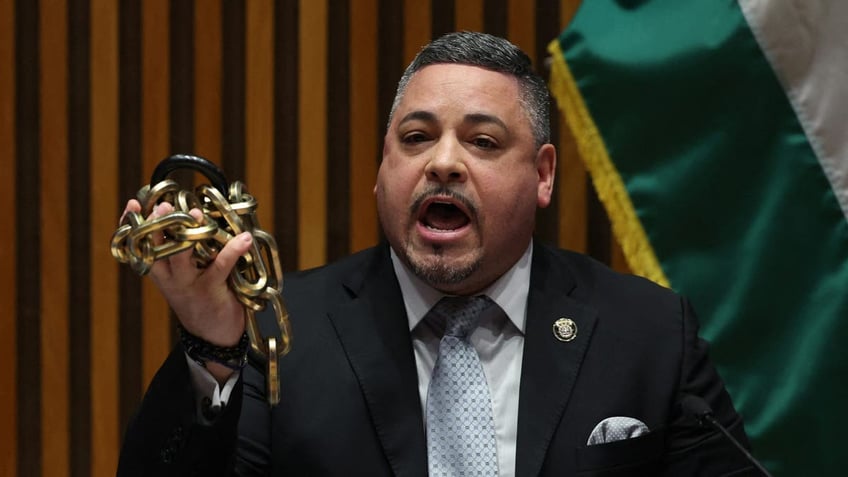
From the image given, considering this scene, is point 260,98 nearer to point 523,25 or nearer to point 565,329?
point 523,25

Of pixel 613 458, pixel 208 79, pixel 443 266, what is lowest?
pixel 613 458

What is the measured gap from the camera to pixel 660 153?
202 cm

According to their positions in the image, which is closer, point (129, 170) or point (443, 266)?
point (443, 266)

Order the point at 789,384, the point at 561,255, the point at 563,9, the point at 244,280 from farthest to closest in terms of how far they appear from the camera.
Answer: the point at 563,9
the point at 789,384
the point at 561,255
the point at 244,280

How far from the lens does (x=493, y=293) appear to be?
5.37 feet

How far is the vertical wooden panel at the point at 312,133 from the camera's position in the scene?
90.9 inches
